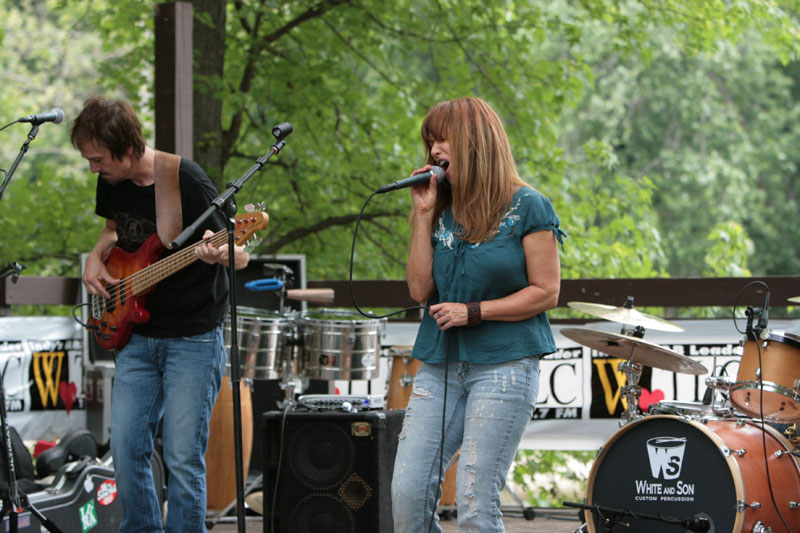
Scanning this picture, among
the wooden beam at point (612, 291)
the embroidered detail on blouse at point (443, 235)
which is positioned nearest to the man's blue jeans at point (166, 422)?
the embroidered detail on blouse at point (443, 235)

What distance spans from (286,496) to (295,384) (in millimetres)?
1360

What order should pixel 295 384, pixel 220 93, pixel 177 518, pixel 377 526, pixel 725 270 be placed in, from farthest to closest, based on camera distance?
pixel 725 270 → pixel 220 93 → pixel 295 384 → pixel 377 526 → pixel 177 518

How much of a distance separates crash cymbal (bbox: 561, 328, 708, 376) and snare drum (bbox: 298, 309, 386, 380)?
137cm

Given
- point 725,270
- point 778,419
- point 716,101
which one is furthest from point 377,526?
point 716,101

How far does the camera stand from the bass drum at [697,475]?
3996mm

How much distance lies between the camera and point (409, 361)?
18.0ft

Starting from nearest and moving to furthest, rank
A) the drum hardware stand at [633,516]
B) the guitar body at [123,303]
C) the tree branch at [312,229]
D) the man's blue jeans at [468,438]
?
the man's blue jeans at [468,438] < the guitar body at [123,303] < the drum hardware stand at [633,516] < the tree branch at [312,229]

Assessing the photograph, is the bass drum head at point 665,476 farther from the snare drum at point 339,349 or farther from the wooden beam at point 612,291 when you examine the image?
the wooden beam at point 612,291

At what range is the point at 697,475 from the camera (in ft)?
13.5

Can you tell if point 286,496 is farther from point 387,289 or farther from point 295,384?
point 387,289

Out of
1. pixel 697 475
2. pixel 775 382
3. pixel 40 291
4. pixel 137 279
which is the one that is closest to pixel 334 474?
pixel 137 279

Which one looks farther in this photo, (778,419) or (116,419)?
(778,419)

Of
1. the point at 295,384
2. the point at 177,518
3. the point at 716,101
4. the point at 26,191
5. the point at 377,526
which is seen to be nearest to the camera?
the point at 177,518

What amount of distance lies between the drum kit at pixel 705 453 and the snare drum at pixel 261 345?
1.86m
